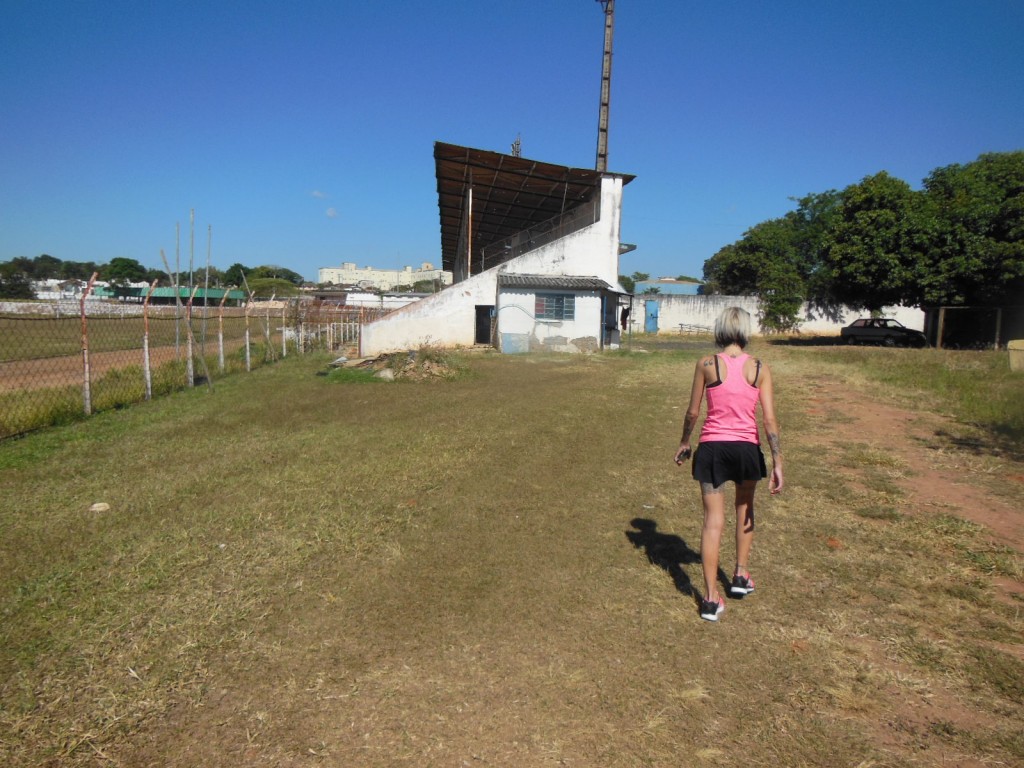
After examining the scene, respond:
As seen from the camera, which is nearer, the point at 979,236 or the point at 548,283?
the point at 548,283

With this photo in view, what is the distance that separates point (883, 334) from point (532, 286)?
678 inches

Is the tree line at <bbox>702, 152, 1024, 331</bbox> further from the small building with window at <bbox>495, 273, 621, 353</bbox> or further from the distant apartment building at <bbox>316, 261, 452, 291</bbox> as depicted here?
the distant apartment building at <bbox>316, 261, 452, 291</bbox>

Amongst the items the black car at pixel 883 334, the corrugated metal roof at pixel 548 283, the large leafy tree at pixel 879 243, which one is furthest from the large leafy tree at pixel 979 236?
the corrugated metal roof at pixel 548 283

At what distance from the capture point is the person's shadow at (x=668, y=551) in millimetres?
3773

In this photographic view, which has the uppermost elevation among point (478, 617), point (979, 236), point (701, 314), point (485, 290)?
point (979, 236)

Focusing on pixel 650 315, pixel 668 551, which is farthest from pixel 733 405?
pixel 650 315

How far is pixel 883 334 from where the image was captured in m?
27.1

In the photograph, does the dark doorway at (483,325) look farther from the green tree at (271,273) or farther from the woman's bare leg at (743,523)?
the green tree at (271,273)

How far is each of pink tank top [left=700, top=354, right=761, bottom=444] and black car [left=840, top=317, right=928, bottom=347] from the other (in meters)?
27.6

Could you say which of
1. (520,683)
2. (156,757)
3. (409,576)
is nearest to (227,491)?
(409,576)

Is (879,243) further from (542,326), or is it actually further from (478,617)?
(478,617)

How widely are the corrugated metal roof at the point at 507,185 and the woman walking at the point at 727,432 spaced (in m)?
18.6

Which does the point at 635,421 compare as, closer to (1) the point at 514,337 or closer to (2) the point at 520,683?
(2) the point at 520,683

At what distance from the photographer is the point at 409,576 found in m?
3.82
